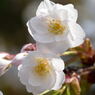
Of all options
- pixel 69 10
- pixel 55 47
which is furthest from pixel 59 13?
pixel 55 47

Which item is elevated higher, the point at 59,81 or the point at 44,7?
the point at 44,7

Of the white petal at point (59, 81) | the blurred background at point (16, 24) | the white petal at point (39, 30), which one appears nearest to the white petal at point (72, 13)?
the white petal at point (39, 30)

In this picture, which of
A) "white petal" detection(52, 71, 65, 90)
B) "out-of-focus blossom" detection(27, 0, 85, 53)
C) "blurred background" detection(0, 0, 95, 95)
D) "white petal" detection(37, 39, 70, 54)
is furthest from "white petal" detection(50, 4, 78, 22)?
"blurred background" detection(0, 0, 95, 95)

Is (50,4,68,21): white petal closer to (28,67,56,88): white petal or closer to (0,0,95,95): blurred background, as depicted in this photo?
(28,67,56,88): white petal

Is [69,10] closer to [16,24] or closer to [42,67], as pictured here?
[42,67]

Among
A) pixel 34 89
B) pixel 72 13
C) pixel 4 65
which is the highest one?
pixel 72 13

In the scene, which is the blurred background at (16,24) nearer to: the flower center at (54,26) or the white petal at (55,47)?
the flower center at (54,26)

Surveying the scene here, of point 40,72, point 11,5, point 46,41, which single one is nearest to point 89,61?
point 40,72
